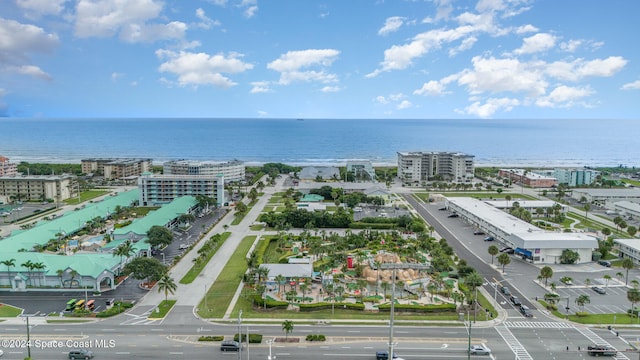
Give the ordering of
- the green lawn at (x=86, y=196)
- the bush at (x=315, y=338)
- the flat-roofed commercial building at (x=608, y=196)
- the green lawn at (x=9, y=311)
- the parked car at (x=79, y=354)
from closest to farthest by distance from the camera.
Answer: the parked car at (x=79, y=354) < the bush at (x=315, y=338) < the green lawn at (x=9, y=311) < the flat-roofed commercial building at (x=608, y=196) < the green lawn at (x=86, y=196)

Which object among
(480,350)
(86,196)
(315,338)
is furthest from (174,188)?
(480,350)

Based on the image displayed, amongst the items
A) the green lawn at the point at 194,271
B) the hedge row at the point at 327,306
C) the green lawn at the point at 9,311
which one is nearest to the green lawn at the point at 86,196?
the green lawn at the point at 194,271

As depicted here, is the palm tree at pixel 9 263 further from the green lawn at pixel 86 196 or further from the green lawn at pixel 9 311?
the green lawn at pixel 86 196

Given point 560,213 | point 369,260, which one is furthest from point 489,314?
point 560,213

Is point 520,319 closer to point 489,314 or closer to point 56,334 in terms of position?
point 489,314

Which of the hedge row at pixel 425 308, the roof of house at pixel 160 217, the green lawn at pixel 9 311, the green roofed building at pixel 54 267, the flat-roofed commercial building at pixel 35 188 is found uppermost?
the flat-roofed commercial building at pixel 35 188

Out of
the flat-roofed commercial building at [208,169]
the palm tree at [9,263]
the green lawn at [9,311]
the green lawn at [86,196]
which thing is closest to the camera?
the green lawn at [9,311]

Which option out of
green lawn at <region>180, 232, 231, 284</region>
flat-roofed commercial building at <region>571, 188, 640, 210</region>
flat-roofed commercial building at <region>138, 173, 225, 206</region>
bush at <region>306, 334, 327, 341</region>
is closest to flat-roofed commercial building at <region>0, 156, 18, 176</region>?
flat-roofed commercial building at <region>138, 173, 225, 206</region>

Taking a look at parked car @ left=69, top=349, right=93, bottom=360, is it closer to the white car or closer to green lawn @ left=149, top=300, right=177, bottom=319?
green lawn @ left=149, top=300, right=177, bottom=319
